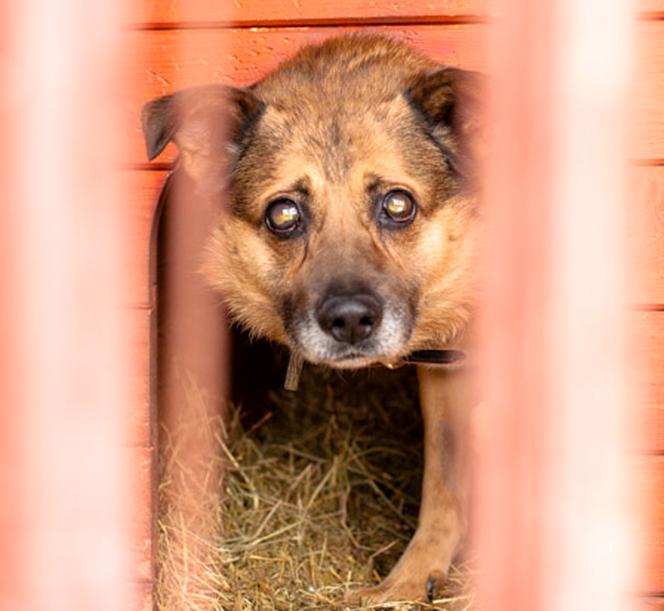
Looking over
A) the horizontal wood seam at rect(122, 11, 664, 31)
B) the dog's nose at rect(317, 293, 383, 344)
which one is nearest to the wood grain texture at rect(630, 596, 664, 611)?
the dog's nose at rect(317, 293, 383, 344)

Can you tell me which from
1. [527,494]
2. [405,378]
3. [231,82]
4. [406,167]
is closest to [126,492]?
[527,494]

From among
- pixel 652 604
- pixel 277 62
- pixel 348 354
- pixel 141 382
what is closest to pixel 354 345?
pixel 348 354

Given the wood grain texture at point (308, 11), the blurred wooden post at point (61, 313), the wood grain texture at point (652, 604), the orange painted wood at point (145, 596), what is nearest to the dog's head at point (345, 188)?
the wood grain texture at point (308, 11)

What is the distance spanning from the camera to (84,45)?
4.10 ft

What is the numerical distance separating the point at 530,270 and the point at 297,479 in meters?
3.13

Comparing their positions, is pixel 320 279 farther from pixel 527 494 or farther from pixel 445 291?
pixel 527 494

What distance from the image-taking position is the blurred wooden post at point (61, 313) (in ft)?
4.08

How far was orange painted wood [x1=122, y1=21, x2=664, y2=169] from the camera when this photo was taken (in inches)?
135

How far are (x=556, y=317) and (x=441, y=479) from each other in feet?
8.20

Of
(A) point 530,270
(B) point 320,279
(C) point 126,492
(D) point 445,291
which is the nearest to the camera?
(A) point 530,270

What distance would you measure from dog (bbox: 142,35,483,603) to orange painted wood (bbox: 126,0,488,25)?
0.12 m

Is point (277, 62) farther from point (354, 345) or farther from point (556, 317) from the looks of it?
point (556, 317)

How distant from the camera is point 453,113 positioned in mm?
3359

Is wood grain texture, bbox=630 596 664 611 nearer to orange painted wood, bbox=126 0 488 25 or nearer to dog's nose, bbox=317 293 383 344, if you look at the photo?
dog's nose, bbox=317 293 383 344
